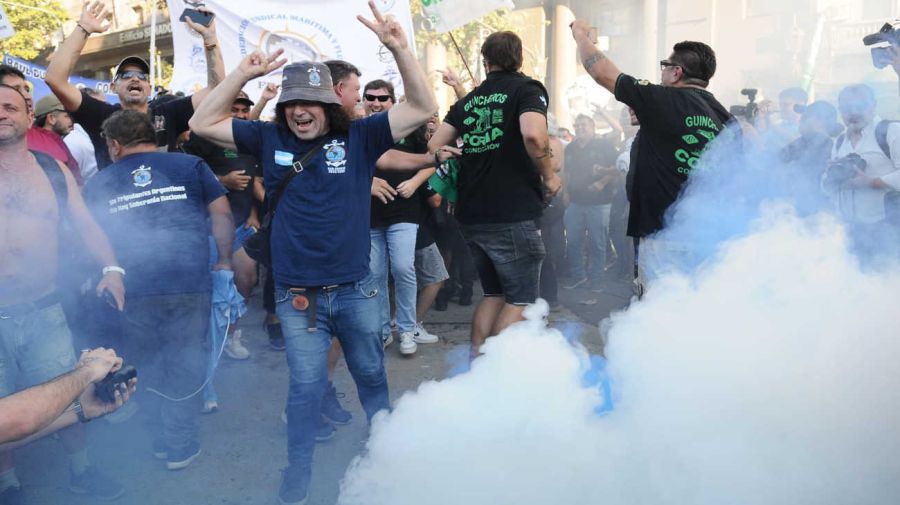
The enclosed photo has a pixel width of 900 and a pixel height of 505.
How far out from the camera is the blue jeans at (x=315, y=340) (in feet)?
9.64

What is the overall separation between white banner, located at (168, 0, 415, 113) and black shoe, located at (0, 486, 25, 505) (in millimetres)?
4562

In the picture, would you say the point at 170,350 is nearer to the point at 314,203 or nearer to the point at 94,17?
the point at 314,203

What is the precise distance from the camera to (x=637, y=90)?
3.40 meters

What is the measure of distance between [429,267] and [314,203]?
8.17 feet

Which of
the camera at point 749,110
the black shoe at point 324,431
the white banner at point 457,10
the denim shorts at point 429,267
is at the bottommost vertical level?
the black shoe at point 324,431

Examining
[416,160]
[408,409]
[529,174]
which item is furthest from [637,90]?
[408,409]

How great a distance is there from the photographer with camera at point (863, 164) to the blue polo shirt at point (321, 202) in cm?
231

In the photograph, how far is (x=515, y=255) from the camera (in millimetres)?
3781

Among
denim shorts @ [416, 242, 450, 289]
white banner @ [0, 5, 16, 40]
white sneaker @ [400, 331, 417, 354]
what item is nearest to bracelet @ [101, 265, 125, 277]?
white sneaker @ [400, 331, 417, 354]

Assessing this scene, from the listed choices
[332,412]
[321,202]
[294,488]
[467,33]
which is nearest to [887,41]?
[321,202]

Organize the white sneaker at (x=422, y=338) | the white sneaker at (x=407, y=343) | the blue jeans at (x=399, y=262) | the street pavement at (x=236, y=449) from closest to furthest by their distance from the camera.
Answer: the street pavement at (x=236, y=449), the blue jeans at (x=399, y=262), the white sneaker at (x=407, y=343), the white sneaker at (x=422, y=338)

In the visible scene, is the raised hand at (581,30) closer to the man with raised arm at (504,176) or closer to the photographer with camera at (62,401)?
the man with raised arm at (504,176)

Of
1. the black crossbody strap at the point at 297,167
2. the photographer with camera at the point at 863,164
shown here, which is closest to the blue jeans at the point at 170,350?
the black crossbody strap at the point at 297,167

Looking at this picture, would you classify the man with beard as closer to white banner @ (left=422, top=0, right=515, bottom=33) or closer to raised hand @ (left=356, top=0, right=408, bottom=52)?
raised hand @ (left=356, top=0, right=408, bottom=52)
